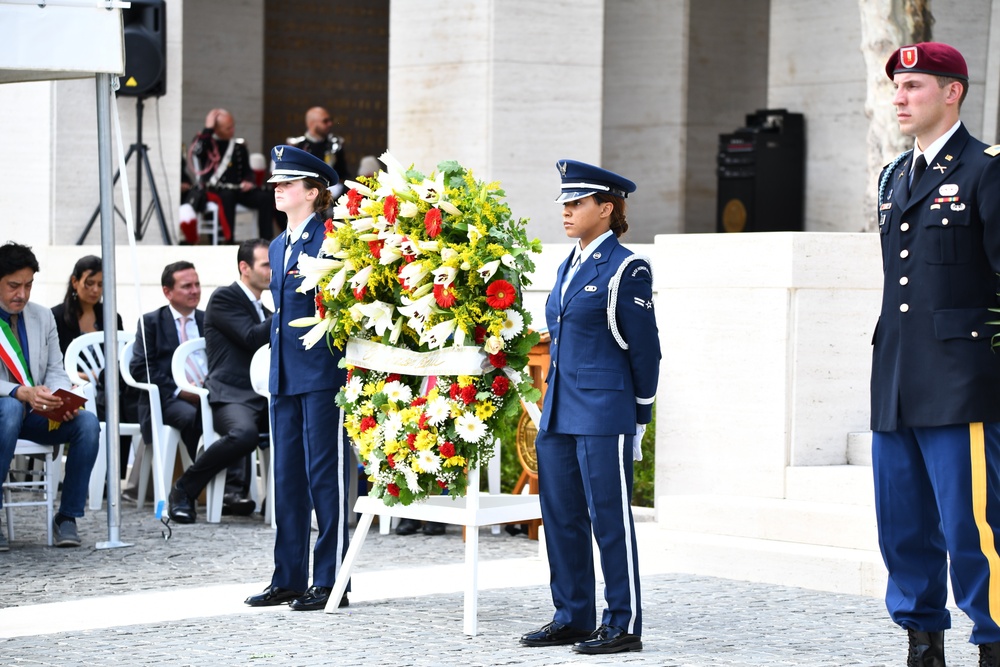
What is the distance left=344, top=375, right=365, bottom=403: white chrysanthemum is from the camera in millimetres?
6473

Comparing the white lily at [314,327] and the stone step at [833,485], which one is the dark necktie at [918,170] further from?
the stone step at [833,485]

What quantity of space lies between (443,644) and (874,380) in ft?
5.99

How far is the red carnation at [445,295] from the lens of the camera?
612 centimetres

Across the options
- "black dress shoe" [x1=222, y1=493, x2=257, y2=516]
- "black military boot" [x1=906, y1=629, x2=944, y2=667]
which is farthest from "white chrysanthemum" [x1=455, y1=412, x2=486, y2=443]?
"black dress shoe" [x1=222, y1=493, x2=257, y2=516]

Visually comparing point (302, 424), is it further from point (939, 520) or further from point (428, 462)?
point (939, 520)

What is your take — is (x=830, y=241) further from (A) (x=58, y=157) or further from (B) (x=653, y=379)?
(A) (x=58, y=157)

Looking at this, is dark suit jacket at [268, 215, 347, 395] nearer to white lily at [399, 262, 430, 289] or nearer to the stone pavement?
white lily at [399, 262, 430, 289]

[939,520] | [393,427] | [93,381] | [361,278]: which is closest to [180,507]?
[93,381]

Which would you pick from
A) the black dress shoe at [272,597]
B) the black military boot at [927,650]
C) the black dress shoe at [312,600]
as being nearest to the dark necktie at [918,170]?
the black military boot at [927,650]

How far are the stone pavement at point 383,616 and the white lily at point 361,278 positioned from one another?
1.32 meters

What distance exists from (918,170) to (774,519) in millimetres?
2752

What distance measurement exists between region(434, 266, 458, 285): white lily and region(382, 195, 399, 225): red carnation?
323 millimetres

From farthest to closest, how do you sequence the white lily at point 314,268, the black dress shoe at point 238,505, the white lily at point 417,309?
1. the black dress shoe at point 238,505
2. the white lily at point 314,268
3. the white lily at point 417,309

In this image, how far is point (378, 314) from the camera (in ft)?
20.8
